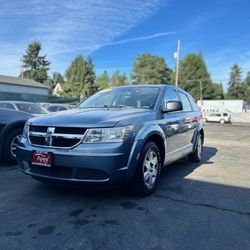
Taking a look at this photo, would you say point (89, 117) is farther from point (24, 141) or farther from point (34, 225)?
point (34, 225)

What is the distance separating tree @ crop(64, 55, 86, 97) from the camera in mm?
58375

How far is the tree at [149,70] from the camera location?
2923 inches

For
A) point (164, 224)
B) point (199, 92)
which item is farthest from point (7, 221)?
point (199, 92)

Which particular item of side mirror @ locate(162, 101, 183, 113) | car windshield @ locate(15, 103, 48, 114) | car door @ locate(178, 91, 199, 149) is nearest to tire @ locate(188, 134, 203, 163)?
car door @ locate(178, 91, 199, 149)

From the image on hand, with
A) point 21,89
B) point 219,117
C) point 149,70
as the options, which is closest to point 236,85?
→ point 149,70

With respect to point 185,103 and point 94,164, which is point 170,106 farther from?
point 94,164

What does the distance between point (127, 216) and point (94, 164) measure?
2.43 feet

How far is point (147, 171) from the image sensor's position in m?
4.02

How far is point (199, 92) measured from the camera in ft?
233

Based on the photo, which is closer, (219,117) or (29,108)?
(29,108)

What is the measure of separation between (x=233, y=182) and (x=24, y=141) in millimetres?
3589

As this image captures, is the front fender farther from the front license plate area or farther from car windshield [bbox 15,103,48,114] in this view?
car windshield [bbox 15,103,48,114]

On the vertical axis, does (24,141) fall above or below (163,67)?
below

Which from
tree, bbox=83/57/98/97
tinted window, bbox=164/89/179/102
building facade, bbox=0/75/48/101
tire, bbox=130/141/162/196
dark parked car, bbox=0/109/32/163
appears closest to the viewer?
tire, bbox=130/141/162/196
